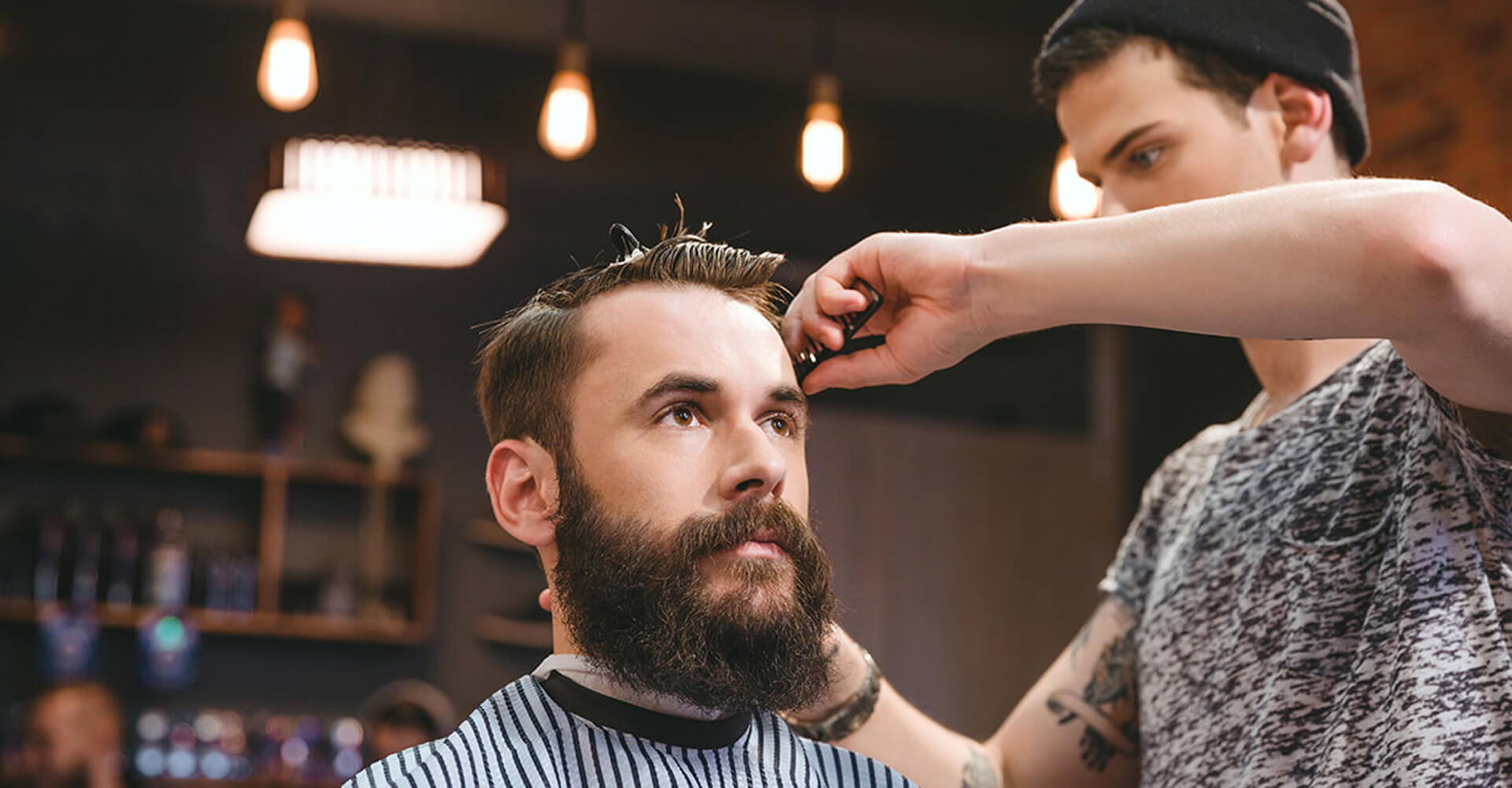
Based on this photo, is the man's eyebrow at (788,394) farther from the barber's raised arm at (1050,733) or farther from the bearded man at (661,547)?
the barber's raised arm at (1050,733)

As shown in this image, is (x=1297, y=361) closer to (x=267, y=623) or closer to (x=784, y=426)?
(x=784, y=426)

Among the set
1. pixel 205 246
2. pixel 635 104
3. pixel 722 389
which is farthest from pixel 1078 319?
pixel 205 246

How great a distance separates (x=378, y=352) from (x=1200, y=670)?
16.5ft

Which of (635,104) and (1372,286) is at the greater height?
(635,104)

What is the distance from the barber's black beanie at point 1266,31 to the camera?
1739 mm

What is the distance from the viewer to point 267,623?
5.54 meters

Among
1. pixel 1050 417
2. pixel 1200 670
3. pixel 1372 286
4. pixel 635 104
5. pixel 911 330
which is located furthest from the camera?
pixel 1050 417

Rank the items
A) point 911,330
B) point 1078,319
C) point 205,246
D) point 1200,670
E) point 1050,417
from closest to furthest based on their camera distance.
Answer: point 1078,319 → point 911,330 → point 1200,670 → point 205,246 → point 1050,417

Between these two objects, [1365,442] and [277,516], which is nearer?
[1365,442]

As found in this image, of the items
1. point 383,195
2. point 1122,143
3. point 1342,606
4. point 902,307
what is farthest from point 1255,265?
point 383,195

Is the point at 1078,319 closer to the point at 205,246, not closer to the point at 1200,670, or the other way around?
the point at 1200,670

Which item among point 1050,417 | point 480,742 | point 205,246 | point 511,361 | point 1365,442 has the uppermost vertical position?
point 205,246

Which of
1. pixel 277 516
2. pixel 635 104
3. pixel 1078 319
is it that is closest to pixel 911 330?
pixel 1078 319

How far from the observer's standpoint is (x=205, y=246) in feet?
19.5
